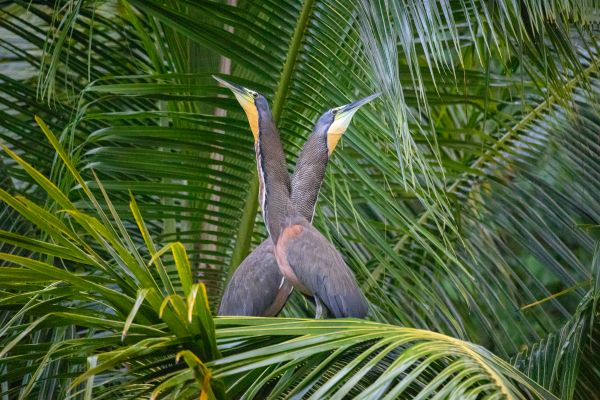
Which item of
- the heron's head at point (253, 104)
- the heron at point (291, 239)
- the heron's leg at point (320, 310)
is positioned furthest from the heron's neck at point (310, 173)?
the heron's leg at point (320, 310)

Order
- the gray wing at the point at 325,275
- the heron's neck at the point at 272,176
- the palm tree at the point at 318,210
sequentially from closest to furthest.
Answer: the palm tree at the point at 318,210, the gray wing at the point at 325,275, the heron's neck at the point at 272,176

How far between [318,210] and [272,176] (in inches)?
19.1

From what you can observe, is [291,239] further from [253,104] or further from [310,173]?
[253,104]

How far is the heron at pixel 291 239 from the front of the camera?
2.28 metres

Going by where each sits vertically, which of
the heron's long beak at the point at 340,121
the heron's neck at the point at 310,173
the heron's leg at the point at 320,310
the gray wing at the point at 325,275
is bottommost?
the heron's leg at the point at 320,310

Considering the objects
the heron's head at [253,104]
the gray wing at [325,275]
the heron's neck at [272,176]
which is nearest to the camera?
the gray wing at [325,275]

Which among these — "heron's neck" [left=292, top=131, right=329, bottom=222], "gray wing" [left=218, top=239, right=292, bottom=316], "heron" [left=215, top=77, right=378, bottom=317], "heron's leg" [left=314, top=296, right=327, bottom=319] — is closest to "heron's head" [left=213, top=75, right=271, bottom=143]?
"heron" [left=215, top=77, right=378, bottom=317]

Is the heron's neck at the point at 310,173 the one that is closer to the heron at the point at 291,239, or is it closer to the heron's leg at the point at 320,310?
the heron at the point at 291,239

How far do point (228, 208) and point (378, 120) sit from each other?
2.03ft

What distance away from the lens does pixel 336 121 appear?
2580 millimetres

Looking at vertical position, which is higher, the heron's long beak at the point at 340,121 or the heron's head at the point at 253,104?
the heron's head at the point at 253,104

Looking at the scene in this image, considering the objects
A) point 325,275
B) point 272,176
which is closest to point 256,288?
point 272,176

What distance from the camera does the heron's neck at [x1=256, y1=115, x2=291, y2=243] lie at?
2475 mm

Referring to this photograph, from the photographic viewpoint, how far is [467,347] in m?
1.62
